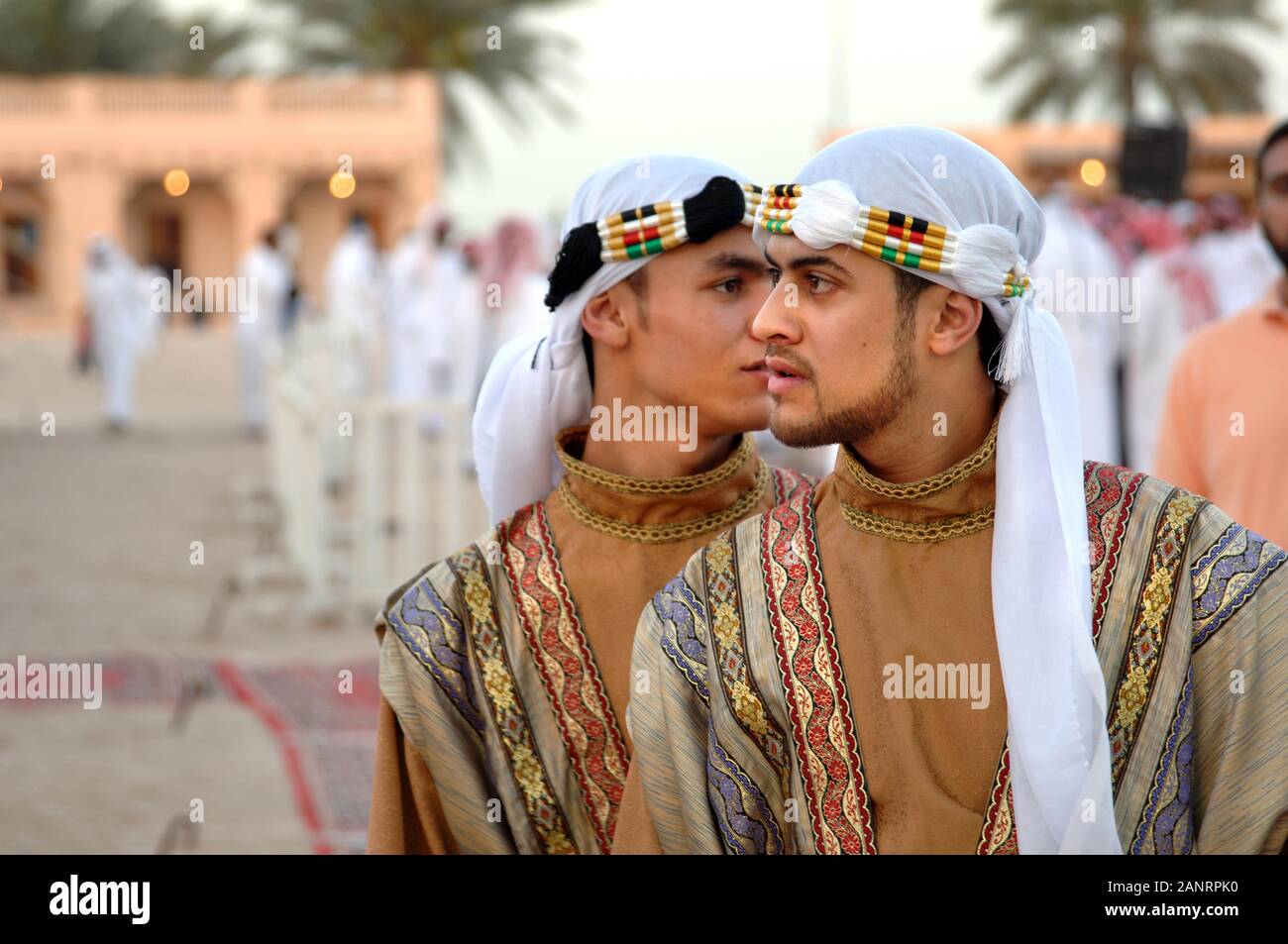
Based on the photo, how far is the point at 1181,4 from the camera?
23.3 metres

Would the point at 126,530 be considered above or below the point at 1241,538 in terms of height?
below

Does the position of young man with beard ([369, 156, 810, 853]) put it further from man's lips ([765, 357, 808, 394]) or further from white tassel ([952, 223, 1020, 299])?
white tassel ([952, 223, 1020, 299])

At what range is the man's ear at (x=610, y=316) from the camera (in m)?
2.68

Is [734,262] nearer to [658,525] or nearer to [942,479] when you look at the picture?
[658,525]

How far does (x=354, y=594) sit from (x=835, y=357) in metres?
6.40

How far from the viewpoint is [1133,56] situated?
24.0 meters

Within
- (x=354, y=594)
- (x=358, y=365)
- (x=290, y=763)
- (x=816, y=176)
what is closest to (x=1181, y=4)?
(x=358, y=365)

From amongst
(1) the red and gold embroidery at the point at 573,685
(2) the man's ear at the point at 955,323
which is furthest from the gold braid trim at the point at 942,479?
(1) the red and gold embroidery at the point at 573,685

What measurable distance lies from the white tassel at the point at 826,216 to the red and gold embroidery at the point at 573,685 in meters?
0.75

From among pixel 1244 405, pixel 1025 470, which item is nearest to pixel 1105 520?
pixel 1025 470

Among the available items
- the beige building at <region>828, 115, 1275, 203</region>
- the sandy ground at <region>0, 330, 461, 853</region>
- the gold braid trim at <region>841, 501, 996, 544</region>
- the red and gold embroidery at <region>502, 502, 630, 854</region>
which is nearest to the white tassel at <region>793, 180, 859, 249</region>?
the gold braid trim at <region>841, 501, 996, 544</region>

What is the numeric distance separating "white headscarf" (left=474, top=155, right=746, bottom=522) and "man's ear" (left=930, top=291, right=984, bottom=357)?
0.61 m

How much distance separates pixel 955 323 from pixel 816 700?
1.75 feet
